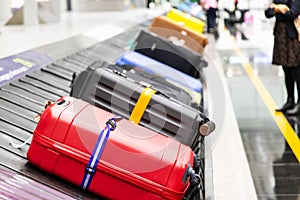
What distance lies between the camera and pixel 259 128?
16.7 ft

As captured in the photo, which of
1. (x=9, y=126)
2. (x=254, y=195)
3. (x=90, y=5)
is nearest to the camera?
(x=9, y=126)

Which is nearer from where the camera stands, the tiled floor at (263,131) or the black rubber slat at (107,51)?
the tiled floor at (263,131)

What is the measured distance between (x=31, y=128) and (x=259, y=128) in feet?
9.16

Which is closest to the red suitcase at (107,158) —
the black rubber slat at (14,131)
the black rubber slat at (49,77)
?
the black rubber slat at (14,131)

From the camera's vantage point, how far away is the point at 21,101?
351 centimetres

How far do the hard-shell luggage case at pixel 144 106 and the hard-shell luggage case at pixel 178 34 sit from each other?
363 cm

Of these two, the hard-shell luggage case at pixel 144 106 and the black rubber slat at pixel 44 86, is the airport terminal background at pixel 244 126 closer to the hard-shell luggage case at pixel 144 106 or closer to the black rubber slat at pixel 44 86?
the hard-shell luggage case at pixel 144 106

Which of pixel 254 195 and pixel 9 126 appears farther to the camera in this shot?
pixel 254 195

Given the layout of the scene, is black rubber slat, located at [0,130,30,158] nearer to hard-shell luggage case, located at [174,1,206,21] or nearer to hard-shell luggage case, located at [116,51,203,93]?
hard-shell luggage case, located at [116,51,203,93]

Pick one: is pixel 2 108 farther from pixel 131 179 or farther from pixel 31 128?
pixel 131 179

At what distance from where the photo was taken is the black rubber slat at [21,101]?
136 inches

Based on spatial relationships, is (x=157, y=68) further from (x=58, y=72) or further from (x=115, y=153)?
(x=115, y=153)

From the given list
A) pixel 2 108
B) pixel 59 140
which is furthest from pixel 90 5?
pixel 59 140

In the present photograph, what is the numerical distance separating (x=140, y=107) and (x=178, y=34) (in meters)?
4.00
